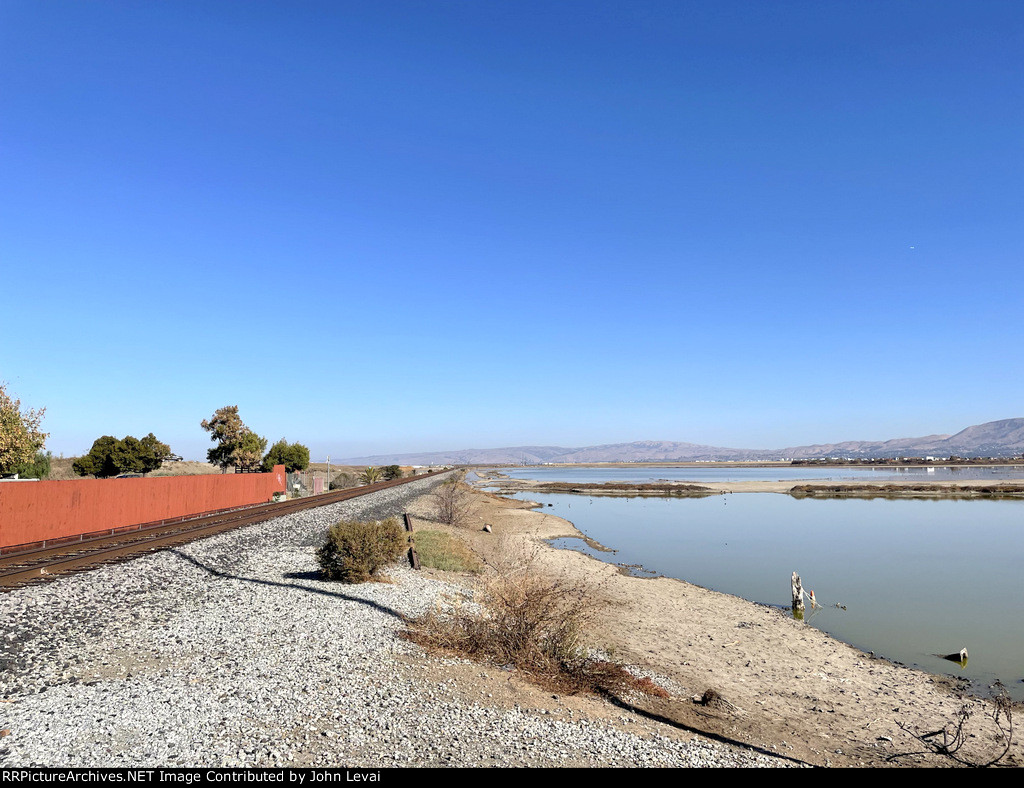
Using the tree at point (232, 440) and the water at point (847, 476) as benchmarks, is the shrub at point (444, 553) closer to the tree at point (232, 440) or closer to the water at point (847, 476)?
the tree at point (232, 440)

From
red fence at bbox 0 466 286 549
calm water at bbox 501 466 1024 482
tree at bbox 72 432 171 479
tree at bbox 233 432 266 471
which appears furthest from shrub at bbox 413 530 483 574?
calm water at bbox 501 466 1024 482

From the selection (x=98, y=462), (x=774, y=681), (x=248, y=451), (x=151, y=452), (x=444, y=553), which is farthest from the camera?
(x=248, y=451)

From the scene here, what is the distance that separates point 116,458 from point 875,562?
64.6 meters

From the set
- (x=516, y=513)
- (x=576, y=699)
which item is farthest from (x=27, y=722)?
(x=516, y=513)

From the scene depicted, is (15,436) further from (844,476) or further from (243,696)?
(844,476)

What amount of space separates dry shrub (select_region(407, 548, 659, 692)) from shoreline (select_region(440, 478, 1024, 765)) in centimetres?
91

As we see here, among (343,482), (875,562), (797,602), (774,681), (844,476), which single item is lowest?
(844,476)

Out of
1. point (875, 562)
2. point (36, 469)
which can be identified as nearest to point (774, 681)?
point (875, 562)

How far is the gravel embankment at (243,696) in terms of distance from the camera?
5.55m

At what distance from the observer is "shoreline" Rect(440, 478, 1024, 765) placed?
852 cm

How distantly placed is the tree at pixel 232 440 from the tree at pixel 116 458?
751cm

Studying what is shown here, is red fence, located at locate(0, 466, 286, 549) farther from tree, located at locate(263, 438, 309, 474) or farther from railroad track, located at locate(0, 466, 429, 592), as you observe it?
tree, located at locate(263, 438, 309, 474)

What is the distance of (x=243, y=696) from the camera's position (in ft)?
22.3

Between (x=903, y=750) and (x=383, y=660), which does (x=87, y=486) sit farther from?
(x=903, y=750)
